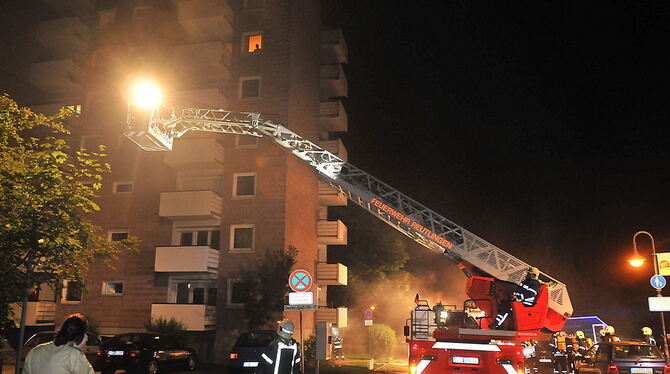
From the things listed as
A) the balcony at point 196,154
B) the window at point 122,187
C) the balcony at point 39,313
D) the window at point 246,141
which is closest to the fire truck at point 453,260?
the balcony at point 196,154

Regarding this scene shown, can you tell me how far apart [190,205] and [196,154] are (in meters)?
2.35

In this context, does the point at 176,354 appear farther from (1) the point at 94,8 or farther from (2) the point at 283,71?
(1) the point at 94,8

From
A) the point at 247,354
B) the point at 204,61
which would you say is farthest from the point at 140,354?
the point at 204,61

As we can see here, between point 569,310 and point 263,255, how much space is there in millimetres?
13765

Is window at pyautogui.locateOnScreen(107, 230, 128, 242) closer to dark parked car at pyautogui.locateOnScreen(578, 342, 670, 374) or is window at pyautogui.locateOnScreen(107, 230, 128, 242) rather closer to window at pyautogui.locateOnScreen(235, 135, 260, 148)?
window at pyautogui.locateOnScreen(235, 135, 260, 148)

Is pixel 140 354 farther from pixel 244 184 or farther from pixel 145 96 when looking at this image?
pixel 244 184

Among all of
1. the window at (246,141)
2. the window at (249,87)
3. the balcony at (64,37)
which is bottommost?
the window at (246,141)

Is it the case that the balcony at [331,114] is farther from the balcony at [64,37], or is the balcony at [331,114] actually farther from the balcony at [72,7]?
the balcony at [72,7]

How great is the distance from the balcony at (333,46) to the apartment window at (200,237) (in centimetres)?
1346

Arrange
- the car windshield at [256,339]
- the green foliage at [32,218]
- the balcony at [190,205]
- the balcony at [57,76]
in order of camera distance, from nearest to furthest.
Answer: the green foliage at [32,218]
the car windshield at [256,339]
the balcony at [190,205]
the balcony at [57,76]

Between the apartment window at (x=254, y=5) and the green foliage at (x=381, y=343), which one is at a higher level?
the apartment window at (x=254, y=5)

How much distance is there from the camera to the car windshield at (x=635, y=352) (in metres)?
12.7

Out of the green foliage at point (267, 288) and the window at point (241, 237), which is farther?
the window at point (241, 237)

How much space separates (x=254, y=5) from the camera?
2758 cm
